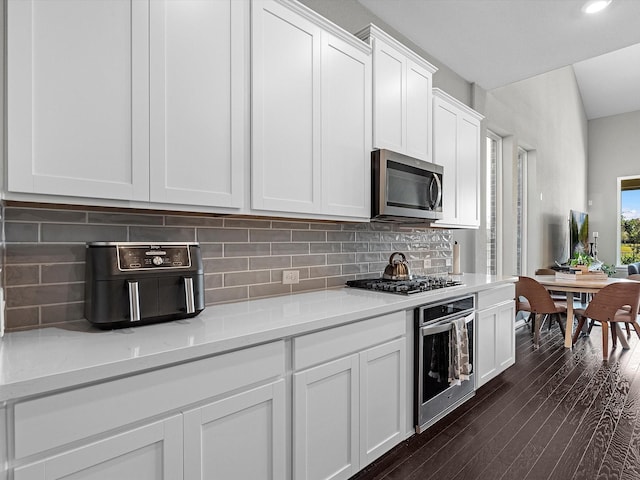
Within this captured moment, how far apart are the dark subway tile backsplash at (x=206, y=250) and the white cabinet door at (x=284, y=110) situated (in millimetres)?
315

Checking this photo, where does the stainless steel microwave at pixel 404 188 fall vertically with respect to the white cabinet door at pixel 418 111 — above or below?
below

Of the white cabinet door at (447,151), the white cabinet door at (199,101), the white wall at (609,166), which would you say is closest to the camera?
the white cabinet door at (199,101)

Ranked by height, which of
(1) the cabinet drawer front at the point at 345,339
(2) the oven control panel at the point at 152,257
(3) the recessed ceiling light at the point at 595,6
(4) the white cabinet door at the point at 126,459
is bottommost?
(4) the white cabinet door at the point at 126,459

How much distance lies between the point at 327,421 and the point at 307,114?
146cm

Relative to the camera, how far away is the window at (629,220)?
27.4 ft

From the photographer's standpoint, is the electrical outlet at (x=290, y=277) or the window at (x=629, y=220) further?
the window at (x=629, y=220)

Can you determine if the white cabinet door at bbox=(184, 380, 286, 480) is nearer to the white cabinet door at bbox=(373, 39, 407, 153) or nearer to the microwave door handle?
the white cabinet door at bbox=(373, 39, 407, 153)

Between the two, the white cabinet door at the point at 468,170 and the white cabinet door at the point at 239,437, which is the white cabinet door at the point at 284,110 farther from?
the white cabinet door at the point at 468,170

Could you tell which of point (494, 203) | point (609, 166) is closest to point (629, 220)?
point (609, 166)

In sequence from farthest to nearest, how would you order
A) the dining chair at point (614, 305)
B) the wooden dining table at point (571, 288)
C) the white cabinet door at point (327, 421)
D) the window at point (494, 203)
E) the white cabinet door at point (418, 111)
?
1. the window at point (494, 203)
2. the wooden dining table at point (571, 288)
3. the dining chair at point (614, 305)
4. the white cabinet door at point (418, 111)
5. the white cabinet door at point (327, 421)

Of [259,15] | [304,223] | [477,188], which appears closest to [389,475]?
[304,223]

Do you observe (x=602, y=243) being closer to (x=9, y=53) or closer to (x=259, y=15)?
(x=259, y=15)

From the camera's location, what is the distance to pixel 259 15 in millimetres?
1734

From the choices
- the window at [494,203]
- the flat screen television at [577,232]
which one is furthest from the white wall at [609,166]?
the window at [494,203]
